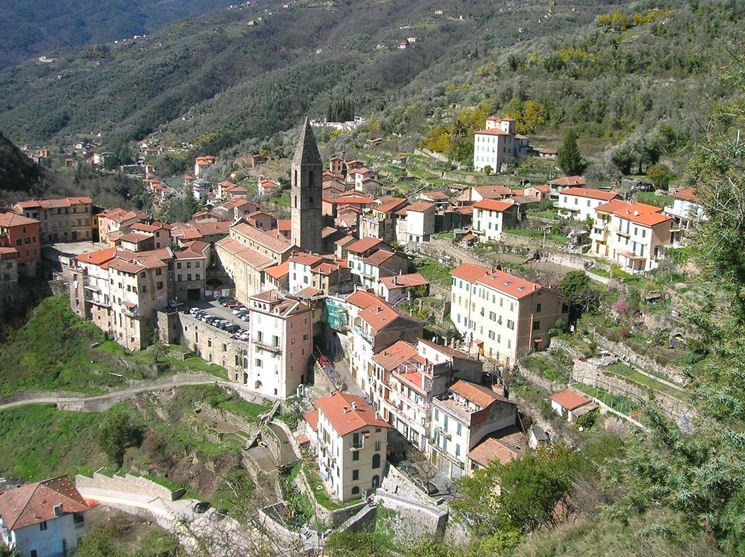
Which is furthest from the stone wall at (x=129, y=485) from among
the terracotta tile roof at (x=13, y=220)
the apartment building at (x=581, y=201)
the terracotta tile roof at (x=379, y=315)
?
the apartment building at (x=581, y=201)

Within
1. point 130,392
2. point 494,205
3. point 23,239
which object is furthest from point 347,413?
point 23,239

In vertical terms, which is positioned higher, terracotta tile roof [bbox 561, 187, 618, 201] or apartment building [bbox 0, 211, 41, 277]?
terracotta tile roof [bbox 561, 187, 618, 201]

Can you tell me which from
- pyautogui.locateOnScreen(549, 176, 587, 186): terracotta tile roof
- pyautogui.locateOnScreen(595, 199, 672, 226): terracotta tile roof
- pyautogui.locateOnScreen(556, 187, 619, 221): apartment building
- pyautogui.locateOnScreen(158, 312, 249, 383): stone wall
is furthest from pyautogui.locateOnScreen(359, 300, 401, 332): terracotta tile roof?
pyautogui.locateOnScreen(549, 176, 587, 186): terracotta tile roof

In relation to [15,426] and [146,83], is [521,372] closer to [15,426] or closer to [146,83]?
[15,426]

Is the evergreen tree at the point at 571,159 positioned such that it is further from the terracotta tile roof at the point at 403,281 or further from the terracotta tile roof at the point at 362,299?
the terracotta tile roof at the point at 362,299

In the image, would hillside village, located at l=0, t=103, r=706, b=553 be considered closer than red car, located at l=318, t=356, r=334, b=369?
Yes

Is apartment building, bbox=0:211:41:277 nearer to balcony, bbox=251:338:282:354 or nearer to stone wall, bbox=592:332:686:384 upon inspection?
balcony, bbox=251:338:282:354

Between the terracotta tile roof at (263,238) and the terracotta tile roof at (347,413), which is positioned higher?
the terracotta tile roof at (263,238)
